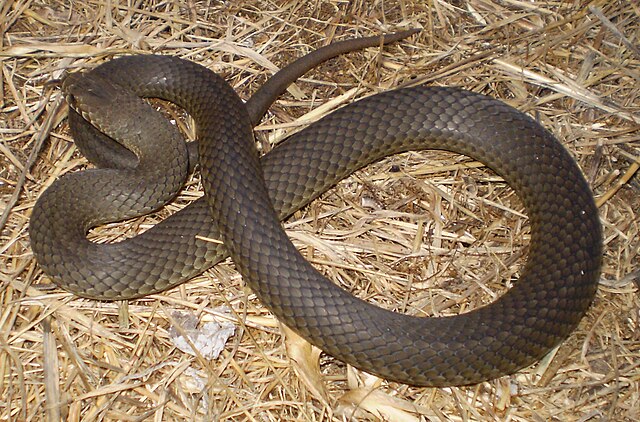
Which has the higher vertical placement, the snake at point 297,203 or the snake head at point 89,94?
the snake head at point 89,94

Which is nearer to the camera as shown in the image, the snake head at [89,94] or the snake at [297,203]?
the snake at [297,203]

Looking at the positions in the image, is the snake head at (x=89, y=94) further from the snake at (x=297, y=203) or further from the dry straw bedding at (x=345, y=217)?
the dry straw bedding at (x=345, y=217)

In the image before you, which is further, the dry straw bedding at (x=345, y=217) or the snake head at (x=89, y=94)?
Result: the snake head at (x=89, y=94)

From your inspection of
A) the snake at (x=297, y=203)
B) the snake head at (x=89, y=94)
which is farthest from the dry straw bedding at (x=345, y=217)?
the snake head at (x=89, y=94)

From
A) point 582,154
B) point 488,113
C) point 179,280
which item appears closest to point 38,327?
point 179,280

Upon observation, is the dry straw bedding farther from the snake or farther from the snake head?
the snake head

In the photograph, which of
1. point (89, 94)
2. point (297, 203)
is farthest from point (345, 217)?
point (89, 94)
